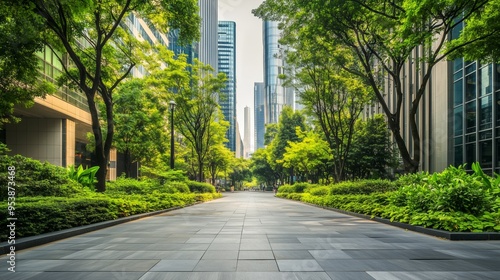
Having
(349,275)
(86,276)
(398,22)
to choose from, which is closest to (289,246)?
(349,275)

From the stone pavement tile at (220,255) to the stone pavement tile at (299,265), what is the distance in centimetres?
90

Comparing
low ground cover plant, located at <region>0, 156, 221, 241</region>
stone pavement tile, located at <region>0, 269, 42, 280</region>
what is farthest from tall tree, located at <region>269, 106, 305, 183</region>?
stone pavement tile, located at <region>0, 269, 42, 280</region>

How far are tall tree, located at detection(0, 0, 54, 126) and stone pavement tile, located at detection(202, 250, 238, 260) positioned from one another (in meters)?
9.57

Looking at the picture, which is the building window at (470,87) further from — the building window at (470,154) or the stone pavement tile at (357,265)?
the stone pavement tile at (357,265)

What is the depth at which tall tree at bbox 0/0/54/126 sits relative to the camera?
12078 millimetres

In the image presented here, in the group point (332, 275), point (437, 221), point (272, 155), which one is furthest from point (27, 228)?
point (272, 155)

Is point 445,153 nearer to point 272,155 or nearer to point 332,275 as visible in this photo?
point 332,275

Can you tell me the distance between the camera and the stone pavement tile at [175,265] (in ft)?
19.4

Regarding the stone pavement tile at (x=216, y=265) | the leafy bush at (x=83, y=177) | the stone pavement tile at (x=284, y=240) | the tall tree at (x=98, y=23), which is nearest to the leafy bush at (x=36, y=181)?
the tall tree at (x=98, y=23)

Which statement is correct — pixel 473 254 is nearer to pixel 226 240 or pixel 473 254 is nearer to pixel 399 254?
pixel 399 254

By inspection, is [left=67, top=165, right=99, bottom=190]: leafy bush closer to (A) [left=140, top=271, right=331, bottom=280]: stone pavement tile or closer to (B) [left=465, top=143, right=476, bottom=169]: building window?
(A) [left=140, top=271, right=331, bottom=280]: stone pavement tile

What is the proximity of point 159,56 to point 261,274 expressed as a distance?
863 inches

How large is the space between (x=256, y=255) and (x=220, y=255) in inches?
25.4

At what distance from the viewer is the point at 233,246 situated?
804 cm
